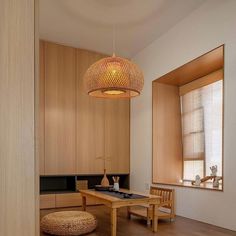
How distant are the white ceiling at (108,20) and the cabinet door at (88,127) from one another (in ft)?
1.52

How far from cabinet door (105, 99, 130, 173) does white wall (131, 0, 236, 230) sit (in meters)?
0.21

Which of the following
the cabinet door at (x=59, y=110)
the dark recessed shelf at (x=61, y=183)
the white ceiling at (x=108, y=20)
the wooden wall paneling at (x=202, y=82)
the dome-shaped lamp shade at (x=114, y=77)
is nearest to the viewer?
the dome-shaped lamp shade at (x=114, y=77)

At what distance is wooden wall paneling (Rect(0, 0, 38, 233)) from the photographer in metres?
0.93

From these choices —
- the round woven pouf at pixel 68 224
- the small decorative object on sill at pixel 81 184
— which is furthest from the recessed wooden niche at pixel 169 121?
the round woven pouf at pixel 68 224

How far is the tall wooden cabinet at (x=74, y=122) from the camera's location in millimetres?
5922

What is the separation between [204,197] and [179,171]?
173cm

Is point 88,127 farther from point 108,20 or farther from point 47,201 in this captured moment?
point 108,20

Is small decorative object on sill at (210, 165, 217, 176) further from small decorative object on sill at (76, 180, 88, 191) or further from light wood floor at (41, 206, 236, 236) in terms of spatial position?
small decorative object on sill at (76, 180, 88, 191)

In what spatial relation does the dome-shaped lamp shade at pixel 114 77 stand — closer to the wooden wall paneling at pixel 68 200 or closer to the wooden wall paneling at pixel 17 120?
the wooden wall paneling at pixel 68 200

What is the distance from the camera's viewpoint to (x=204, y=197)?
448cm

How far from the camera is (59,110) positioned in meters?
6.04

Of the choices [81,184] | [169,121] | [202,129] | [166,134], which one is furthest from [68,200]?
[202,129]

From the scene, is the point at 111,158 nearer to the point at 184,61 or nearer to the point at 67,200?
the point at 67,200

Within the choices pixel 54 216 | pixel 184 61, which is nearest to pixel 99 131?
pixel 184 61
